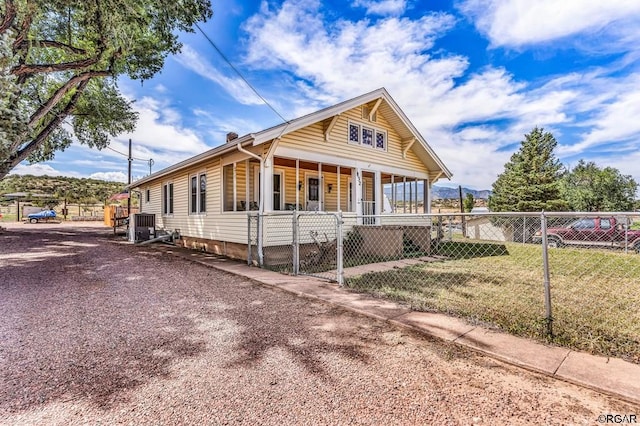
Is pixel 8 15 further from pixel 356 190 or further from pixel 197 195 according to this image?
pixel 356 190

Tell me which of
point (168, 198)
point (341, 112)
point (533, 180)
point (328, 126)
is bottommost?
point (168, 198)

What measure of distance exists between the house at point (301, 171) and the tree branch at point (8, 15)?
4537 mm

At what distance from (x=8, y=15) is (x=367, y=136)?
30.3 feet

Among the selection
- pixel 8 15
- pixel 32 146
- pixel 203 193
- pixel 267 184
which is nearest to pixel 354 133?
pixel 267 184

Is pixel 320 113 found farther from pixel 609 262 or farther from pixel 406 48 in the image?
pixel 609 262

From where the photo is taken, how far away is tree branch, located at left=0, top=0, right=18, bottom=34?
5.71 metres

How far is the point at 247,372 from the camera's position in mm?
2545

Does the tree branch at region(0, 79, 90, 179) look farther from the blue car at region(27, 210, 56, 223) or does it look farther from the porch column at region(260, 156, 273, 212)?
the blue car at region(27, 210, 56, 223)

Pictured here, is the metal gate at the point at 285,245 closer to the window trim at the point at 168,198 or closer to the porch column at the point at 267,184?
the porch column at the point at 267,184

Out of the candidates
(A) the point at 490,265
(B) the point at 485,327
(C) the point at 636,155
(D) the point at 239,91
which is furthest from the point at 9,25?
(C) the point at 636,155

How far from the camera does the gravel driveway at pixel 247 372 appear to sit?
201 cm

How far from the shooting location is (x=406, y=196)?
1338 centimetres

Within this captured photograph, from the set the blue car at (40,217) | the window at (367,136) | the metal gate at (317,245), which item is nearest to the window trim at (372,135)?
the window at (367,136)

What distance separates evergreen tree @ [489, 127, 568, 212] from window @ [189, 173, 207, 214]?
71.5ft
